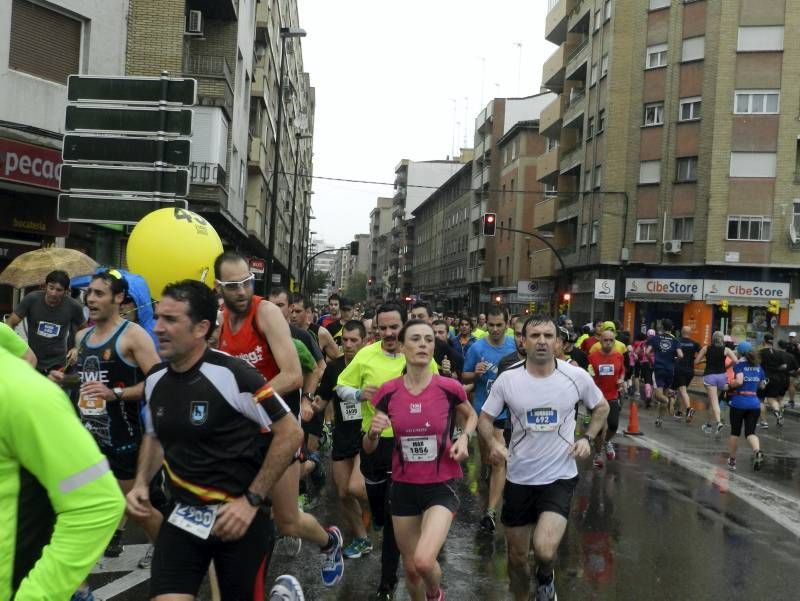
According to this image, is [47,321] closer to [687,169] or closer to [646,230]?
[687,169]

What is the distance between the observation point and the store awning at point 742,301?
3822 cm

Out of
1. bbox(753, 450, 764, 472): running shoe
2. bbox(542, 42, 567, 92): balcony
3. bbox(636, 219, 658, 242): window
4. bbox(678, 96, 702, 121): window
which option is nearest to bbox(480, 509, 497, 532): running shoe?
bbox(753, 450, 764, 472): running shoe

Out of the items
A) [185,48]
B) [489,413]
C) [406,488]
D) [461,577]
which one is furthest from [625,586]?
[185,48]

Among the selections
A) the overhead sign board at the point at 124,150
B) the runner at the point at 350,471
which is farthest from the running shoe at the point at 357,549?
the overhead sign board at the point at 124,150

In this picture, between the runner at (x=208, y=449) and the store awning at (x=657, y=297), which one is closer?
the runner at (x=208, y=449)

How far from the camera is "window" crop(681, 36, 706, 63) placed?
131 feet

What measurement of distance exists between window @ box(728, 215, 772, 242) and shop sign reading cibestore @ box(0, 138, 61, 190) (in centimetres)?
3056

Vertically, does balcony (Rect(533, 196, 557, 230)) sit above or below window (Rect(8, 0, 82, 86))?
above

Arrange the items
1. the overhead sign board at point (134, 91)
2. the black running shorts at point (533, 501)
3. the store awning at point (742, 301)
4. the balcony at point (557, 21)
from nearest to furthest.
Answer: the black running shorts at point (533, 501), the overhead sign board at point (134, 91), the store awning at point (742, 301), the balcony at point (557, 21)

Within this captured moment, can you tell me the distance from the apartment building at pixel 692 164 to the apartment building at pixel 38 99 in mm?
24404

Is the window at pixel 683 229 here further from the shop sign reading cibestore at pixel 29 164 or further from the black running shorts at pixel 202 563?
the black running shorts at pixel 202 563

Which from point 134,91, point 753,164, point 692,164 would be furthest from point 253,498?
point 692,164

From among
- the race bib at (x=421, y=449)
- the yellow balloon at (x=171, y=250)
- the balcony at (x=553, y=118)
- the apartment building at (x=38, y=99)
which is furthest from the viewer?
the balcony at (x=553, y=118)

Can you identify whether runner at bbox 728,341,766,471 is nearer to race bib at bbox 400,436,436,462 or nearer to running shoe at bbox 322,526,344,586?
running shoe at bbox 322,526,344,586
